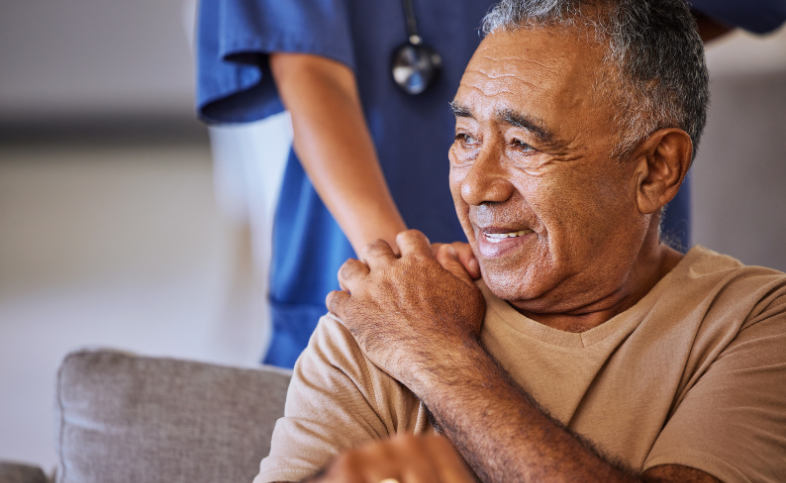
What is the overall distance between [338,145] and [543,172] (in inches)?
18.3

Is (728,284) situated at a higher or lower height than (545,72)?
lower

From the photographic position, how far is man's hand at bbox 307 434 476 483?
563 mm

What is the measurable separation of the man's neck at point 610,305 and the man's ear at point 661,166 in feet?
0.41

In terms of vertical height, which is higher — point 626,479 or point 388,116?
point 388,116

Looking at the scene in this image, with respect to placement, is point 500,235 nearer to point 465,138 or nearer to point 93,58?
point 465,138

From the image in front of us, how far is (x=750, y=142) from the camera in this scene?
7.58 feet

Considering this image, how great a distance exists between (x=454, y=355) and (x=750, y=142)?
1833mm

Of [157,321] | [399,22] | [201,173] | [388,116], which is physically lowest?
[157,321]

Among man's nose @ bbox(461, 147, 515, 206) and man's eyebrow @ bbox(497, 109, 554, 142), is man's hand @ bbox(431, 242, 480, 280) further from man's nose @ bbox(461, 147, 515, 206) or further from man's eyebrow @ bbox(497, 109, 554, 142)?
man's eyebrow @ bbox(497, 109, 554, 142)

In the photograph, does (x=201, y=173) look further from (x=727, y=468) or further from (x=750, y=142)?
(x=727, y=468)

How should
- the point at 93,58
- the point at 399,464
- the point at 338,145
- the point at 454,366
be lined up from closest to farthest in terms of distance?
the point at 399,464 → the point at 454,366 → the point at 338,145 → the point at 93,58

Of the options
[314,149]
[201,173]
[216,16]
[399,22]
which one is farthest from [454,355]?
[201,173]

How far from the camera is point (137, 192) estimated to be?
17.9 feet

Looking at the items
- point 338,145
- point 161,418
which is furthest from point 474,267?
point 161,418
